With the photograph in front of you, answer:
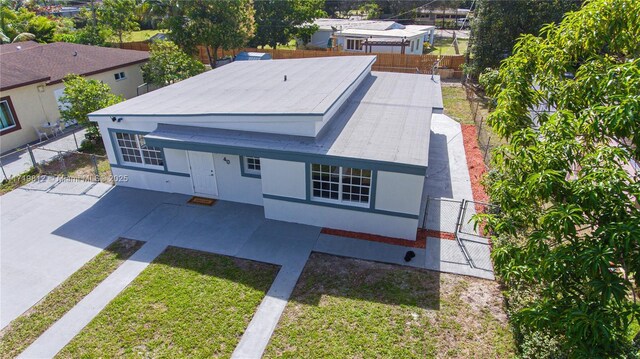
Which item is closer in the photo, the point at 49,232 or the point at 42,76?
the point at 49,232

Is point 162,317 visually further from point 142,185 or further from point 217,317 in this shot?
point 142,185

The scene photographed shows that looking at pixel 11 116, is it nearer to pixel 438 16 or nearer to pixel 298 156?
pixel 298 156

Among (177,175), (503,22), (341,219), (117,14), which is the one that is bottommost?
(341,219)

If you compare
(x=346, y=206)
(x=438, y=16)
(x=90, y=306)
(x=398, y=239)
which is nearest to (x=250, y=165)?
(x=346, y=206)

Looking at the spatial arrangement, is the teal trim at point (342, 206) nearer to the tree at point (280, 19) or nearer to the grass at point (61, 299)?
the grass at point (61, 299)

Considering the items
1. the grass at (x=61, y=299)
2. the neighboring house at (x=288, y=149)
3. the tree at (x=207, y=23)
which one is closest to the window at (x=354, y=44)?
the tree at (x=207, y=23)

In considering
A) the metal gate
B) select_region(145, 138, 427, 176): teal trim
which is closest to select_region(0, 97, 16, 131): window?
select_region(145, 138, 427, 176): teal trim

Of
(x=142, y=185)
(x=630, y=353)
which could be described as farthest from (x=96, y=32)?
(x=630, y=353)
